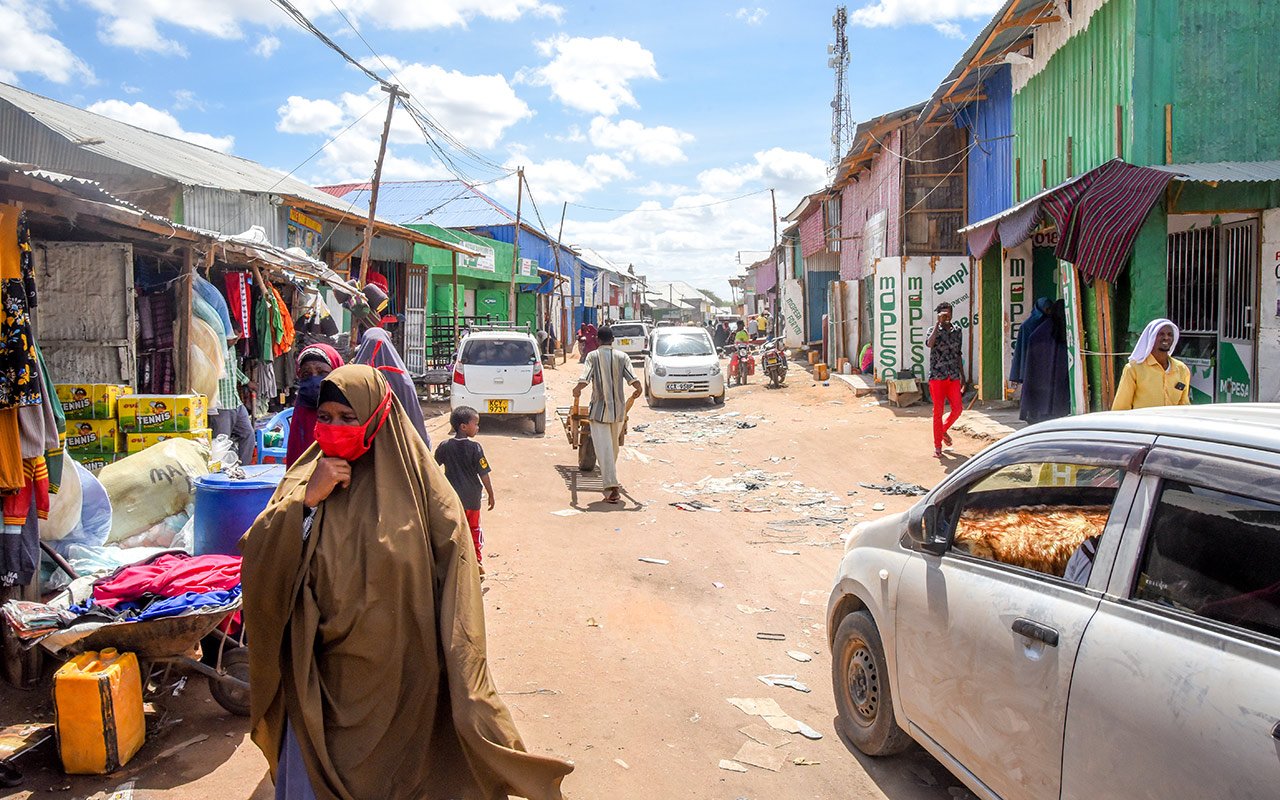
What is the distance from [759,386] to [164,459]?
62.3ft

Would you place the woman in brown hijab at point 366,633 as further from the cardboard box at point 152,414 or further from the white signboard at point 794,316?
the white signboard at point 794,316

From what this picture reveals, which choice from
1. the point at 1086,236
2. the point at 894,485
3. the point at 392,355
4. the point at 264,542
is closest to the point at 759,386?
the point at 894,485

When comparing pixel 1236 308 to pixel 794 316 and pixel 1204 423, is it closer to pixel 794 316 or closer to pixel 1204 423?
pixel 1204 423

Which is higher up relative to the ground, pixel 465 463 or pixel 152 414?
pixel 152 414

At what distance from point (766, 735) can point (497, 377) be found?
35.7 ft

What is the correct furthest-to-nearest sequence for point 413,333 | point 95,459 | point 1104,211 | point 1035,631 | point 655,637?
point 413,333, point 1104,211, point 95,459, point 655,637, point 1035,631

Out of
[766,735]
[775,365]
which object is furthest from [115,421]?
[775,365]

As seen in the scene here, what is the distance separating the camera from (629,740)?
4.30m

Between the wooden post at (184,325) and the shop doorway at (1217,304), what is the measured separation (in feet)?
33.5

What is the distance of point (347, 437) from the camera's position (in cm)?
283

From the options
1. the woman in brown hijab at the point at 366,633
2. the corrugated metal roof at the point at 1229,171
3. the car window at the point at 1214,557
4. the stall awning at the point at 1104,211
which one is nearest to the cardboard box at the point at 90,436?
the woman in brown hijab at the point at 366,633

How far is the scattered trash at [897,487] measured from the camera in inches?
402

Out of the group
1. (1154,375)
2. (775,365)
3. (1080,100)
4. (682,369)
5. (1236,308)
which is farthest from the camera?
(775,365)

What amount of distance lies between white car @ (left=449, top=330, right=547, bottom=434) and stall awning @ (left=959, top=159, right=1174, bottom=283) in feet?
27.1
